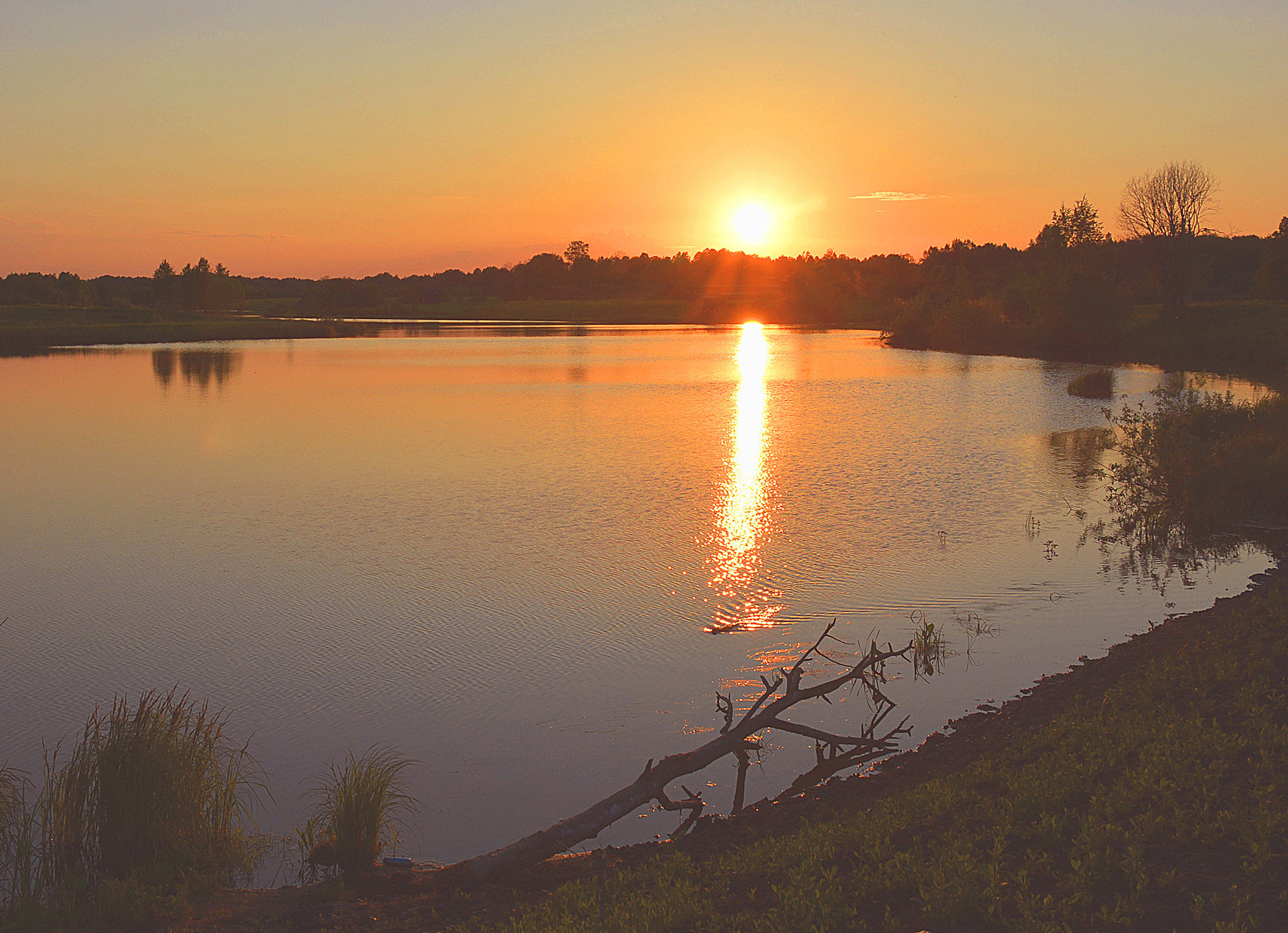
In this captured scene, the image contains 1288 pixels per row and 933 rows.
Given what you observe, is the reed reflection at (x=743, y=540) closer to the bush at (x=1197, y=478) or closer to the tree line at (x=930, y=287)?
the bush at (x=1197, y=478)

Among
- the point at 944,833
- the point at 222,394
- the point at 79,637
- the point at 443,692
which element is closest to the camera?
the point at 944,833

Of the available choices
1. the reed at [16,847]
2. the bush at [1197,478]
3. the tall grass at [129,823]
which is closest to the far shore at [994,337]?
the bush at [1197,478]

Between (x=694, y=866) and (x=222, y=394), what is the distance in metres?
36.8

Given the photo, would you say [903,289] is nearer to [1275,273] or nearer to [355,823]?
[1275,273]

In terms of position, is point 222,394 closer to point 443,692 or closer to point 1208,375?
point 443,692

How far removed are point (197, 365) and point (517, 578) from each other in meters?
45.5

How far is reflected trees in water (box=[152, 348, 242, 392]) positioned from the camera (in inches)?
1748

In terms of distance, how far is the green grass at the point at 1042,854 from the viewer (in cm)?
482

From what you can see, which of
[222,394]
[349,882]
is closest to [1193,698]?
[349,882]

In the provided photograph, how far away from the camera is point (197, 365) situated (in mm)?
53000

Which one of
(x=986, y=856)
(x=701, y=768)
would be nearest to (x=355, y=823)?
(x=701, y=768)

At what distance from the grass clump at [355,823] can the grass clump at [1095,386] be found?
38.3m

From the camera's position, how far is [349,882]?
637 cm

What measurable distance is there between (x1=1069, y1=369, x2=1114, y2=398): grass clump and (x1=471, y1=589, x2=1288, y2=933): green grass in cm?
3599
